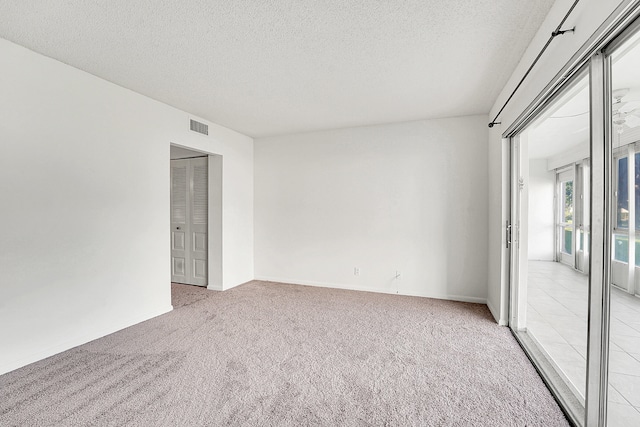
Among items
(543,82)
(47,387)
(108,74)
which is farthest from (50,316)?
(543,82)

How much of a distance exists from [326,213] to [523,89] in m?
2.95

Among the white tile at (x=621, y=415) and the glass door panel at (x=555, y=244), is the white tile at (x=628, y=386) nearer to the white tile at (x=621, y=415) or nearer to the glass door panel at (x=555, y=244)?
the white tile at (x=621, y=415)

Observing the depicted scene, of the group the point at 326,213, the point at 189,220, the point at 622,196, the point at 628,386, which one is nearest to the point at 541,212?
the point at 326,213

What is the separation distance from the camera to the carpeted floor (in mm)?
1698

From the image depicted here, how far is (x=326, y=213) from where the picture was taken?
4.60 metres

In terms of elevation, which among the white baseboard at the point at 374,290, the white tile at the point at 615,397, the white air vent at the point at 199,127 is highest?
the white air vent at the point at 199,127

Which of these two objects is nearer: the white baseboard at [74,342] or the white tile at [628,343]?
the white tile at [628,343]

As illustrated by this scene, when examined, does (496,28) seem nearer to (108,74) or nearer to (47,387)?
(108,74)

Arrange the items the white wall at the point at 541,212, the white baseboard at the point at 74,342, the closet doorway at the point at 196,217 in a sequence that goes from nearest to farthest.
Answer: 1. the white baseboard at the point at 74,342
2. the closet doorway at the point at 196,217
3. the white wall at the point at 541,212

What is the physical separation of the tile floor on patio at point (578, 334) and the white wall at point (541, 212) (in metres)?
1.41

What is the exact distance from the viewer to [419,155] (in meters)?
4.08

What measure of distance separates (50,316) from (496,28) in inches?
166

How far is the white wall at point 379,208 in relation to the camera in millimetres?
3879

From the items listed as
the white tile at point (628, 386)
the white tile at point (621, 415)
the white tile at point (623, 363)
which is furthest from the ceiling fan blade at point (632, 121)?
the white tile at point (621, 415)
